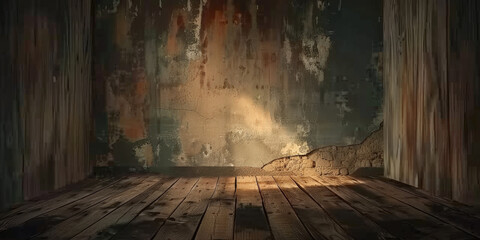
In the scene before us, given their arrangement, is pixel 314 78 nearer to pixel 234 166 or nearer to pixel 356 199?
pixel 234 166

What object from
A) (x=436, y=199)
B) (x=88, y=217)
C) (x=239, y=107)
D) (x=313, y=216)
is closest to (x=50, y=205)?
(x=88, y=217)

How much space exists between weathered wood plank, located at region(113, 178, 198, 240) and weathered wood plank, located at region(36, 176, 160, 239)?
18 cm

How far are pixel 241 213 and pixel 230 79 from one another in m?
1.96

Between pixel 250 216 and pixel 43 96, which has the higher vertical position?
pixel 43 96

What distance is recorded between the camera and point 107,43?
12.6ft

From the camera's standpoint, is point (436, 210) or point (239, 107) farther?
point (239, 107)

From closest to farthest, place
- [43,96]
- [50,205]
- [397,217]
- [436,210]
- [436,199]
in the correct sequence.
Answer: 1. [397,217]
2. [436,210]
3. [50,205]
4. [436,199]
5. [43,96]

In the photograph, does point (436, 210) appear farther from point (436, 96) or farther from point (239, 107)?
point (239, 107)

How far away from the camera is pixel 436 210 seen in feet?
6.99

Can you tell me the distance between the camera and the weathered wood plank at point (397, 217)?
165 centimetres

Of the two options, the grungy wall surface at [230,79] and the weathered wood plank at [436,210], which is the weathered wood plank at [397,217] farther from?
the grungy wall surface at [230,79]

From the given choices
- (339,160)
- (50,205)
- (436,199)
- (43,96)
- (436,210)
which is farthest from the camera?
(339,160)

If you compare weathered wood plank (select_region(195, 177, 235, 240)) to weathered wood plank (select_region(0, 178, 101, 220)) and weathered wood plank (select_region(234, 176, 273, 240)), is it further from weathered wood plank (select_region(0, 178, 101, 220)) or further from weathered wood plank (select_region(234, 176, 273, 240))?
weathered wood plank (select_region(0, 178, 101, 220))

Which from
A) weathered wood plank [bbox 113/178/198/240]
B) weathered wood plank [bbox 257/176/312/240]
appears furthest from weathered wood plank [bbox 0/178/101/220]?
weathered wood plank [bbox 257/176/312/240]
